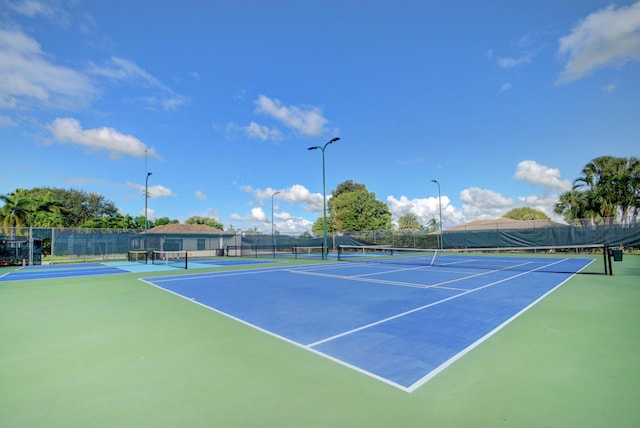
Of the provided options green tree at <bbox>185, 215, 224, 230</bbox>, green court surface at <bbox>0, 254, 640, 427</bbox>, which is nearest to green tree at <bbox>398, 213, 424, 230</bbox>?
green tree at <bbox>185, 215, 224, 230</bbox>

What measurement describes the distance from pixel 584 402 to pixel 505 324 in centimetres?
264

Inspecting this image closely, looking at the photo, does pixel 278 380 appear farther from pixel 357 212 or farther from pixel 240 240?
pixel 357 212

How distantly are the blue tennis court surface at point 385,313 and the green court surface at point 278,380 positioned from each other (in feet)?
0.89

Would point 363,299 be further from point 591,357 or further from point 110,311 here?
point 110,311

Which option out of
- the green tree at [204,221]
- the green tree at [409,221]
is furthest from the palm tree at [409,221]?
the green tree at [204,221]

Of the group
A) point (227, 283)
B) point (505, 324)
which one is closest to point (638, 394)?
point (505, 324)

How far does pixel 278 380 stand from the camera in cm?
342

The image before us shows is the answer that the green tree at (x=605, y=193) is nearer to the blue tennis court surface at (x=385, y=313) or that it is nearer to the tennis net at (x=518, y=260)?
the tennis net at (x=518, y=260)

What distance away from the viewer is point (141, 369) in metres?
3.76

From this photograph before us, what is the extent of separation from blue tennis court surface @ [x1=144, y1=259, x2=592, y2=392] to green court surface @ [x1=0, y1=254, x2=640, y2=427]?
271 mm

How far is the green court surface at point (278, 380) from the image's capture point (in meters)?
2.71

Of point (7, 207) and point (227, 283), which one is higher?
point (7, 207)

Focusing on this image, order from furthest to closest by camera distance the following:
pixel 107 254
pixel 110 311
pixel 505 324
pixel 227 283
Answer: pixel 107 254 < pixel 227 283 < pixel 110 311 < pixel 505 324

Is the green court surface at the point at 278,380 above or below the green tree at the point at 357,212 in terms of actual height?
below
